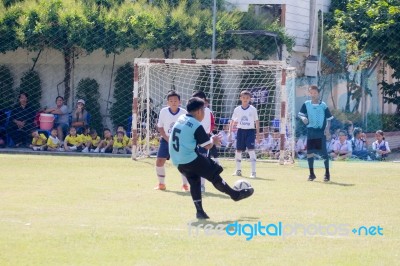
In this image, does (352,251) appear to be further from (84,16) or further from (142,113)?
(84,16)

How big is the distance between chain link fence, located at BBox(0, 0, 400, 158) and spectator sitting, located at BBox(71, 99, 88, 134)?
0.10 ft

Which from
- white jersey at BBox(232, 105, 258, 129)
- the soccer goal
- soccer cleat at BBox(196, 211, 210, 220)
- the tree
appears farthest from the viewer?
the tree

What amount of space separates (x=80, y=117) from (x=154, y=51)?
A: 3339mm

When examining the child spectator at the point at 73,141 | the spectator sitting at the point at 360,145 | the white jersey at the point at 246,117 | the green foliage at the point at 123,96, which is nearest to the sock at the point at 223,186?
the white jersey at the point at 246,117

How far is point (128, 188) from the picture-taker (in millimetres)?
15664

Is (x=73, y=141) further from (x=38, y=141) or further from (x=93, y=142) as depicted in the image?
(x=38, y=141)

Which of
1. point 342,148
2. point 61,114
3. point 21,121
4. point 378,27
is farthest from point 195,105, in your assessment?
point 378,27

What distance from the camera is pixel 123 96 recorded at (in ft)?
89.6

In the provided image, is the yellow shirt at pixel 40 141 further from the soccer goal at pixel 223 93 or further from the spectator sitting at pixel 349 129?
the spectator sitting at pixel 349 129

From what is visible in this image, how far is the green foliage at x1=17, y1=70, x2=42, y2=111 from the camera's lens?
28125 millimetres

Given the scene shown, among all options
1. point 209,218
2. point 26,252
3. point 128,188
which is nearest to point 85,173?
point 128,188

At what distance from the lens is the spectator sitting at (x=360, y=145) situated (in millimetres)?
25406

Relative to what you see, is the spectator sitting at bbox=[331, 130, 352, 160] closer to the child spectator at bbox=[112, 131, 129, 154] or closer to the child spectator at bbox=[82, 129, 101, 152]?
the child spectator at bbox=[112, 131, 129, 154]

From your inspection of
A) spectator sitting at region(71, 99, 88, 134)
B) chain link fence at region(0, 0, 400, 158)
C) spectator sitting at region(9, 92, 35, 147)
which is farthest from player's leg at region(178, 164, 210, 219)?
spectator sitting at region(9, 92, 35, 147)
